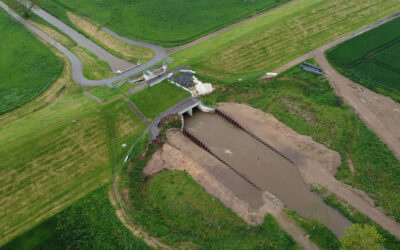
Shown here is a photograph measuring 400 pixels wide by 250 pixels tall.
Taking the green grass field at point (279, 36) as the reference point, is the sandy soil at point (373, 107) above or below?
below

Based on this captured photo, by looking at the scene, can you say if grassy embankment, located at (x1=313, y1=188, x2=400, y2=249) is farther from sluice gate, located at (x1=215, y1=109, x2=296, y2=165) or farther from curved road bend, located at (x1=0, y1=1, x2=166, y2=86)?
curved road bend, located at (x1=0, y1=1, x2=166, y2=86)

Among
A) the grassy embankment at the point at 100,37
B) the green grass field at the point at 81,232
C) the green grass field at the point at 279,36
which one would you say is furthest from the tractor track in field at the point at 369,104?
the green grass field at the point at 81,232

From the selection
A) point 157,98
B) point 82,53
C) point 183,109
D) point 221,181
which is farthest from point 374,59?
point 82,53

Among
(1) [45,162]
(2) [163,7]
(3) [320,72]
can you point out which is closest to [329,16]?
(3) [320,72]

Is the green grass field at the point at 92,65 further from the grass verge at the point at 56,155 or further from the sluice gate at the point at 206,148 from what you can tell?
the sluice gate at the point at 206,148

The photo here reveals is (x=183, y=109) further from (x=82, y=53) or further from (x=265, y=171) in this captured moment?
(x=82, y=53)

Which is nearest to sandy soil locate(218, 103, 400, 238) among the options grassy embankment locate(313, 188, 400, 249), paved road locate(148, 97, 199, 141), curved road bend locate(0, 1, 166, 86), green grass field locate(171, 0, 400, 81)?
grassy embankment locate(313, 188, 400, 249)
